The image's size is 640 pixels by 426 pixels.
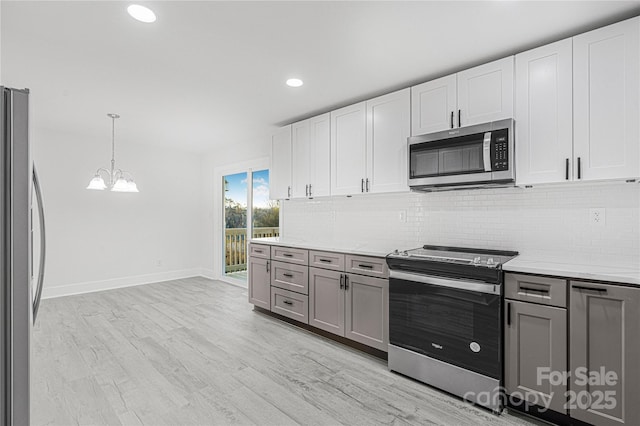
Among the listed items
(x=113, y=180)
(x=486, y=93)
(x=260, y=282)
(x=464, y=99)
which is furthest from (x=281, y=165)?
(x=113, y=180)

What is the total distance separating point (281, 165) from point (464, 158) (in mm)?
2405

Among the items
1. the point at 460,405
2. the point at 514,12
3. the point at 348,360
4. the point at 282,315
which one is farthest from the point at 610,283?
the point at 282,315

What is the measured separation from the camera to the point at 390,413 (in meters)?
2.15

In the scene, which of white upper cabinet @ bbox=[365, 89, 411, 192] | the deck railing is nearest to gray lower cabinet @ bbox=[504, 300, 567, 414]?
white upper cabinet @ bbox=[365, 89, 411, 192]

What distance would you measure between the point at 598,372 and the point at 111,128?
5.91 metres

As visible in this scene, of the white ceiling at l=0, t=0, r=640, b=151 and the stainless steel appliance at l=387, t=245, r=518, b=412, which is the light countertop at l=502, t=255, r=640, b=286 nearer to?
the stainless steel appliance at l=387, t=245, r=518, b=412

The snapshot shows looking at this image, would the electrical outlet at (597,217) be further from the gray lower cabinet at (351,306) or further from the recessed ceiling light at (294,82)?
the recessed ceiling light at (294,82)

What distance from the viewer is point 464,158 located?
262cm

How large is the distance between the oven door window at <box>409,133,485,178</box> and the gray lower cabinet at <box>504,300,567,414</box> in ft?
3.49

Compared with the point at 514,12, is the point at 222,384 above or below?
below

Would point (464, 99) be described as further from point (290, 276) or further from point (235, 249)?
point (235, 249)

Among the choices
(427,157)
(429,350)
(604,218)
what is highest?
(427,157)

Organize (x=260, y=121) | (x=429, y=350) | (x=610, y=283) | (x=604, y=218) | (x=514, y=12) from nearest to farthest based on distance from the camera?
(x=610, y=283) < (x=514, y=12) < (x=604, y=218) < (x=429, y=350) < (x=260, y=121)

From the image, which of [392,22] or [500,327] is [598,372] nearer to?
[500,327]
